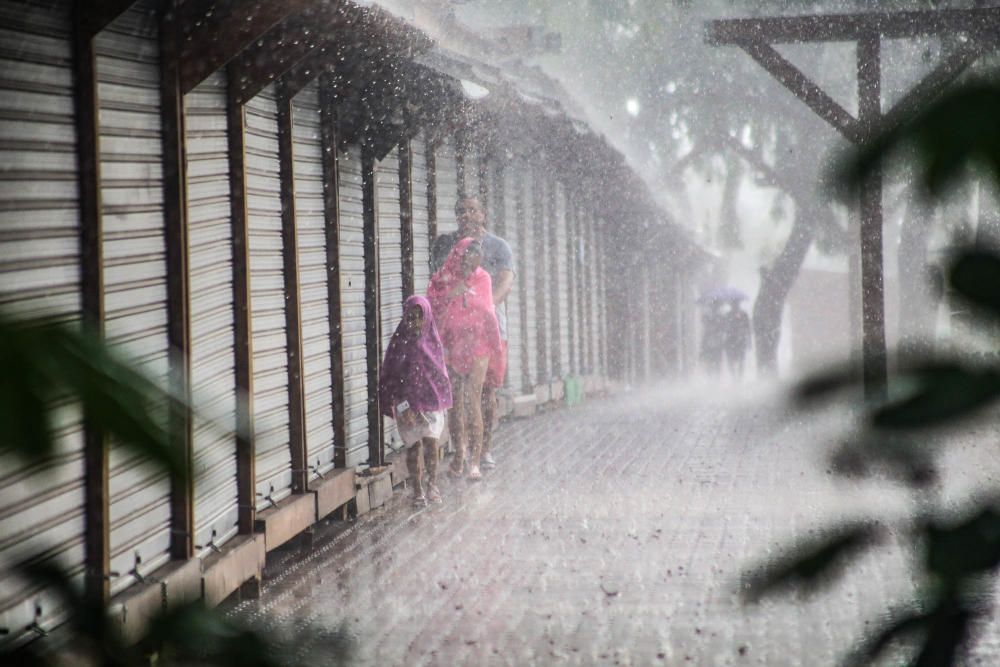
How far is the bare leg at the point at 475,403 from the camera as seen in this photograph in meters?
10.1

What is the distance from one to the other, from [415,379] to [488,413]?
2054mm

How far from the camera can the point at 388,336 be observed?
1020 centimetres

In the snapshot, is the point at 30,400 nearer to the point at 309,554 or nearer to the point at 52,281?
the point at 52,281

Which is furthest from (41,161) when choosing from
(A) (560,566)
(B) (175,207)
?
(A) (560,566)

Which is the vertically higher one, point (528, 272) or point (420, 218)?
point (420, 218)

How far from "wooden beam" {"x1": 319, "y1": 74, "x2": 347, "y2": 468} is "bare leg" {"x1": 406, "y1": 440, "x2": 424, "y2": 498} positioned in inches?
22.7

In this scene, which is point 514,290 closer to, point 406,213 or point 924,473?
point 406,213

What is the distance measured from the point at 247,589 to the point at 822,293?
179 feet

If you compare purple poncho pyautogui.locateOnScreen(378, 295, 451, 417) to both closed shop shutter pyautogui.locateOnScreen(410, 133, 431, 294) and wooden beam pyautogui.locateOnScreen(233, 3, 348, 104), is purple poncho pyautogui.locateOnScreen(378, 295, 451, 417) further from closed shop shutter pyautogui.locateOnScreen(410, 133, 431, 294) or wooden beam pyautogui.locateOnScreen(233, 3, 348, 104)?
wooden beam pyautogui.locateOnScreen(233, 3, 348, 104)

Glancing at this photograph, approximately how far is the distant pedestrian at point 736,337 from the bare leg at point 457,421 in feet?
61.1

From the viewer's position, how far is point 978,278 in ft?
2.06

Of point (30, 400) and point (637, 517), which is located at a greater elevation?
point (30, 400)

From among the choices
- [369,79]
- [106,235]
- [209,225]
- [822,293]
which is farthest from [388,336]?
[822,293]

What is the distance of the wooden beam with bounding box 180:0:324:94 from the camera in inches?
228
